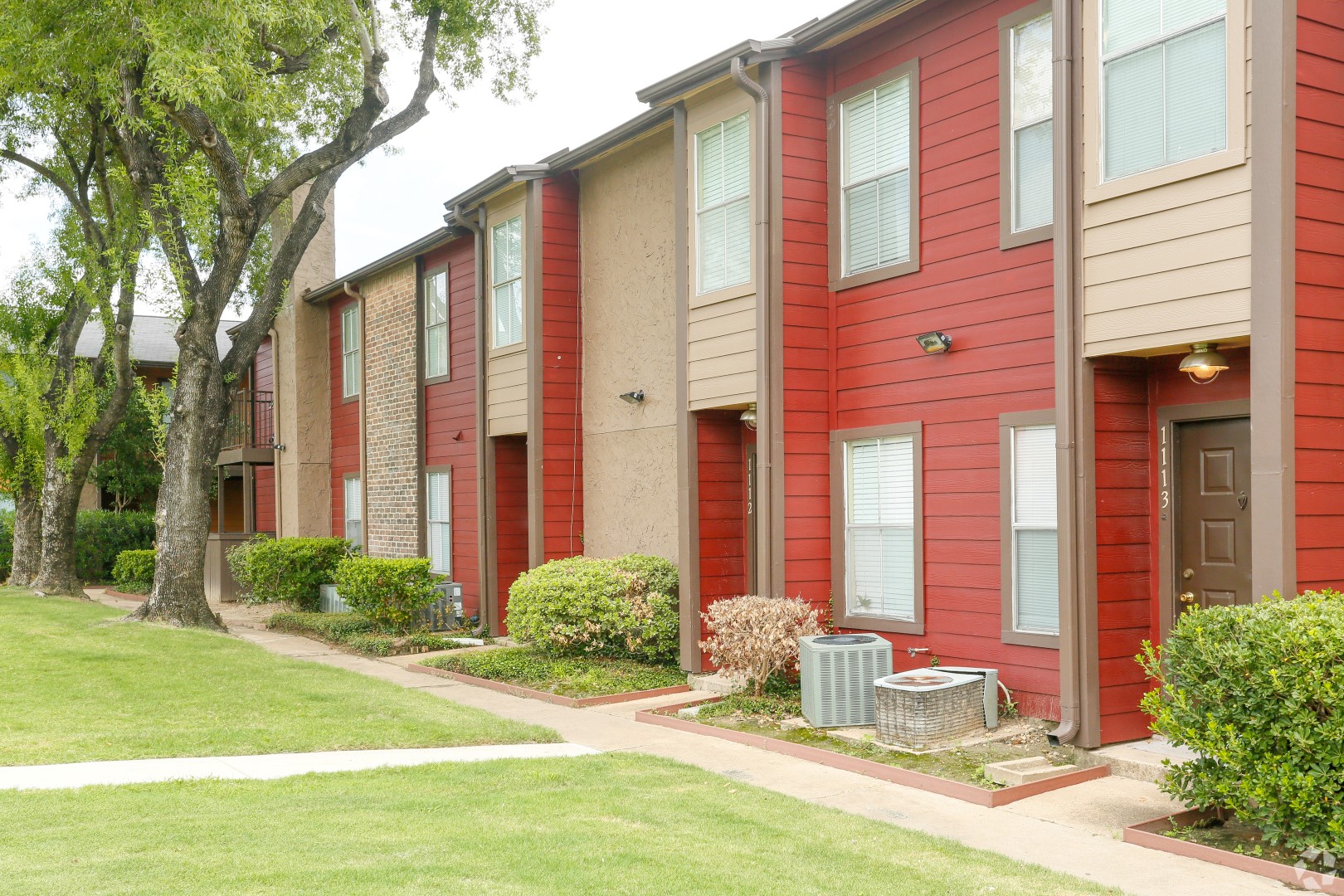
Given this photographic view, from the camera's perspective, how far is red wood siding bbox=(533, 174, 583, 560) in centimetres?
1382

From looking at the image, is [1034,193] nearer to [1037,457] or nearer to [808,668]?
[1037,457]

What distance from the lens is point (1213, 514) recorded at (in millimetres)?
7332

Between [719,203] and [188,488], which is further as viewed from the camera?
[188,488]

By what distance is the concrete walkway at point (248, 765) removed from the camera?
6656 mm

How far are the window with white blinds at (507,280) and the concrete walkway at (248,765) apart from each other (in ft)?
23.9

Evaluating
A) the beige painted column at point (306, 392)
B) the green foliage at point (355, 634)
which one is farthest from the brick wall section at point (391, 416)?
the beige painted column at point (306, 392)

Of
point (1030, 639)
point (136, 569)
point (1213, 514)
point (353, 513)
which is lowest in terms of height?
point (136, 569)

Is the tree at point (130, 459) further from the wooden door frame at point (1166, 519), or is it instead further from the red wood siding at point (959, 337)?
the wooden door frame at point (1166, 519)

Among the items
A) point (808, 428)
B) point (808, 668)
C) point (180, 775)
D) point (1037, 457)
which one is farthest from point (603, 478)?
point (180, 775)

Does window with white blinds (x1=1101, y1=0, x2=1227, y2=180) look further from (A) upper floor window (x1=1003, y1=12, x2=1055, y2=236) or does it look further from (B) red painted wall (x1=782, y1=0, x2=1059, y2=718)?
(B) red painted wall (x1=782, y1=0, x2=1059, y2=718)

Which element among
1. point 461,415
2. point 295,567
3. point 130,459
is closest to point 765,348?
point 461,415

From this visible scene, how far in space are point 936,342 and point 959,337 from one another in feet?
0.59

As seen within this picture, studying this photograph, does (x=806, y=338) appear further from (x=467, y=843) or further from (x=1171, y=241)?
(x=467, y=843)

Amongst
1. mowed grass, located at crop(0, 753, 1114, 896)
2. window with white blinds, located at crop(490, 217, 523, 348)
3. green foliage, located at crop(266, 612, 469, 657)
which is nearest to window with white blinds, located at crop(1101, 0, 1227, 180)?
mowed grass, located at crop(0, 753, 1114, 896)
